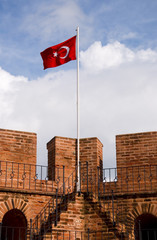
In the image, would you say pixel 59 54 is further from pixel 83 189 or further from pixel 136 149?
pixel 83 189

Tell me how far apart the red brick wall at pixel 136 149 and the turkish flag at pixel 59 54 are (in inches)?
132

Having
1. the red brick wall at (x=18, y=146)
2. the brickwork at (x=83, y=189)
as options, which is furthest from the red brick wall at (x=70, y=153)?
the red brick wall at (x=18, y=146)

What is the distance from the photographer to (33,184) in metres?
15.6

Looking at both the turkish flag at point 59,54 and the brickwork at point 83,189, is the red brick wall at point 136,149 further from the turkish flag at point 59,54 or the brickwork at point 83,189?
the turkish flag at point 59,54

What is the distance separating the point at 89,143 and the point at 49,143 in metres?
1.50

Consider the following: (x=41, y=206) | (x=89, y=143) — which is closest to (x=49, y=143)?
(x=89, y=143)

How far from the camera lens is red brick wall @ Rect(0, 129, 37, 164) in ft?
51.6

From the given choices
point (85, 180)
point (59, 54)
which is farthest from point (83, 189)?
point (59, 54)

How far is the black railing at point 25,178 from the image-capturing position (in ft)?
49.9

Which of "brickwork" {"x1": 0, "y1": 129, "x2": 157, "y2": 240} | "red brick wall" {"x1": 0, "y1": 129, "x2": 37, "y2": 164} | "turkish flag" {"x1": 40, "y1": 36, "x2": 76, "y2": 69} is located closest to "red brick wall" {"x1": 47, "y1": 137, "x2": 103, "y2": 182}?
"brickwork" {"x1": 0, "y1": 129, "x2": 157, "y2": 240}

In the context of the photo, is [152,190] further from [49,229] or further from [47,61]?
[47,61]

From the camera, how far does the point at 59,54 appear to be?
16.7 metres

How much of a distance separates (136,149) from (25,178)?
393 centimetres

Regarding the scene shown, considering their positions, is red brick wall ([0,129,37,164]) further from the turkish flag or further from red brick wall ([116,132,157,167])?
red brick wall ([116,132,157,167])
